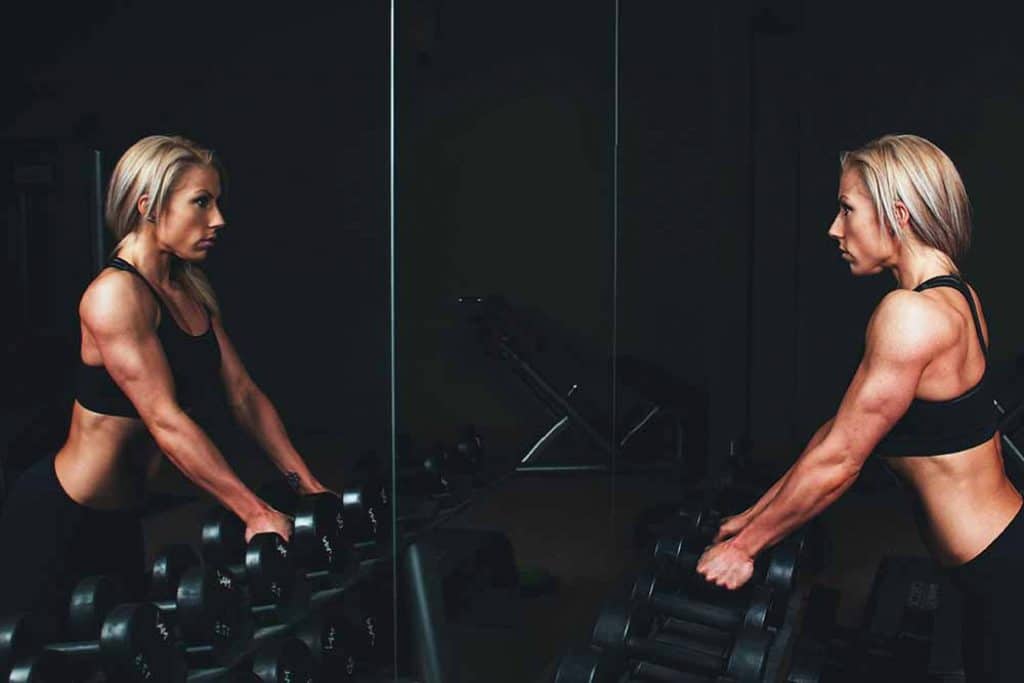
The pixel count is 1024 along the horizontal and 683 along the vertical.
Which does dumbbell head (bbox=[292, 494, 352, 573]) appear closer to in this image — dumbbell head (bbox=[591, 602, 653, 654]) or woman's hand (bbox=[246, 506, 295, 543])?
woman's hand (bbox=[246, 506, 295, 543])

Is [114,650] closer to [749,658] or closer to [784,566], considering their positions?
[749,658]

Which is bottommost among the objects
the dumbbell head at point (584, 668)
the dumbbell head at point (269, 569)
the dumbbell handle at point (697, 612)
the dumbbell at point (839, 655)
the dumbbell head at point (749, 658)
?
the dumbbell at point (839, 655)

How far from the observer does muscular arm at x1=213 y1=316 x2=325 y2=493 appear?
3.69ft

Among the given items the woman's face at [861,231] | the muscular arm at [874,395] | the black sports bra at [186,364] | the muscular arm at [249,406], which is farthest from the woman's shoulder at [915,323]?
the black sports bra at [186,364]

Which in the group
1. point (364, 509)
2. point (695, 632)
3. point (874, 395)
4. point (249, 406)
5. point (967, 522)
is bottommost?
point (695, 632)

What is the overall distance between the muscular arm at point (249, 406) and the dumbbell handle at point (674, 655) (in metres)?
0.97

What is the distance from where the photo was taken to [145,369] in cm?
106

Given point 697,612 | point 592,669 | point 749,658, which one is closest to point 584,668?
point 592,669

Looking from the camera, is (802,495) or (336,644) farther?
(802,495)

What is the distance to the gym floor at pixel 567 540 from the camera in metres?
1.91

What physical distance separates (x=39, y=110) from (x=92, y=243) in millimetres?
120

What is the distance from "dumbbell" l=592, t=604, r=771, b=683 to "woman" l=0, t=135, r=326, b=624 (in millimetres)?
864

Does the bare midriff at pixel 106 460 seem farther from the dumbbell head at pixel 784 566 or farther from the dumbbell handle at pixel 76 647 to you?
the dumbbell head at pixel 784 566

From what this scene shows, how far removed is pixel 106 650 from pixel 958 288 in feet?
4.48
